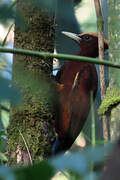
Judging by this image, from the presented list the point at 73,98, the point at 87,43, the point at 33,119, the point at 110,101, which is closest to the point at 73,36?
the point at 87,43

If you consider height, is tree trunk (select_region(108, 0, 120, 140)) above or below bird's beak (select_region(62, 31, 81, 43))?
below

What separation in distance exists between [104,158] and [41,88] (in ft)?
0.87

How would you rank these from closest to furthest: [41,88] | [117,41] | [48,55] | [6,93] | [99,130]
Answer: [6,93], [41,88], [48,55], [117,41], [99,130]

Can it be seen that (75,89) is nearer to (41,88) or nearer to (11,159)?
(11,159)

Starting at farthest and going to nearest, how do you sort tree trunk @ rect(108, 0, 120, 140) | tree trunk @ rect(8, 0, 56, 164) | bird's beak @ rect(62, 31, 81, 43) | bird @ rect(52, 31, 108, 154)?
bird's beak @ rect(62, 31, 81, 43), bird @ rect(52, 31, 108, 154), tree trunk @ rect(8, 0, 56, 164), tree trunk @ rect(108, 0, 120, 140)

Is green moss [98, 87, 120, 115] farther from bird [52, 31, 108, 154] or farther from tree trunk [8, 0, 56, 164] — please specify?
bird [52, 31, 108, 154]

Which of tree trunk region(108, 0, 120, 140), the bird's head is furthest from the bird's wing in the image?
tree trunk region(108, 0, 120, 140)

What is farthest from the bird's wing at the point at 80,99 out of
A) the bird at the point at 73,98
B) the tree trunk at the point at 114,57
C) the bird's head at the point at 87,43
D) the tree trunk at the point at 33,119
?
the tree trunk at the point at 114,57

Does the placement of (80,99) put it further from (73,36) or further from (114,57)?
(114,57)

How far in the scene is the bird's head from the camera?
9.36 feet

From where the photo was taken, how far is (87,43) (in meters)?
2.88

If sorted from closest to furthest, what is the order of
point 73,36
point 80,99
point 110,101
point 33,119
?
1. point 110,101
2. point 33,119
3. point 80,99
4. point 73,36

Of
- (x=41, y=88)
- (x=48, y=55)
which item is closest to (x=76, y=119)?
(x=48, y=55)

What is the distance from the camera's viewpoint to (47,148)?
1854 mm
